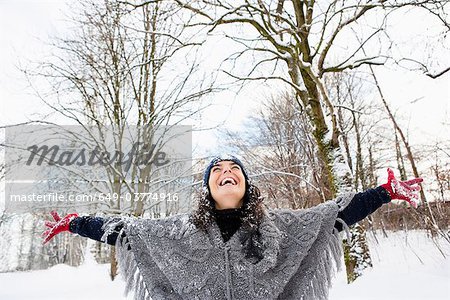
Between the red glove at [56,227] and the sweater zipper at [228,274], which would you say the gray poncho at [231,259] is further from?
the red glove at [56,227]

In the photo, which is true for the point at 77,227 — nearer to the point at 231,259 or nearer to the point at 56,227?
the point at 56,227

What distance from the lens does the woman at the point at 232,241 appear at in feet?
6.36

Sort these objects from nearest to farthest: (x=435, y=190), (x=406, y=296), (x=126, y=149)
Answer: (x=406, y=296) → (x=435, y=190) → (x=126, y=149)

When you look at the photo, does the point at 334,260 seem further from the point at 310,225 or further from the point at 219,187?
the point at 219,187

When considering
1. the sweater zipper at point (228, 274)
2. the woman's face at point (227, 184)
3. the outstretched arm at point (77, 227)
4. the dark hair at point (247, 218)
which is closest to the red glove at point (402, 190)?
the dark hair at point (247, 218)

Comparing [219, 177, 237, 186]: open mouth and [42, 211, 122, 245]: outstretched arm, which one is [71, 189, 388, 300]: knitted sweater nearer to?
[42, 211, 122, 245]: outstretched arm

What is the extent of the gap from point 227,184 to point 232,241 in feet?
1.08

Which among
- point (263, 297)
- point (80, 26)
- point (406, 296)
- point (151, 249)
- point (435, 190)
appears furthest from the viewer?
point (80, 26)

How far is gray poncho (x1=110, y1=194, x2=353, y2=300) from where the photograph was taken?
192cm

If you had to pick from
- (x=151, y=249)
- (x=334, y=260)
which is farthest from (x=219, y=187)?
(x=334, y=260)

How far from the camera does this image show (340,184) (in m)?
6.17

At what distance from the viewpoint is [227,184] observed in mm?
2105

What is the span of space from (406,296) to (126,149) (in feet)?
20.4

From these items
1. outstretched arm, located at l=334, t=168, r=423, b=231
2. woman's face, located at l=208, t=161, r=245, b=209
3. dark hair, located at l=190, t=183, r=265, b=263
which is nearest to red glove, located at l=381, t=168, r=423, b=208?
outstretched arm, located at l=334, t=168, r=423, b=231
